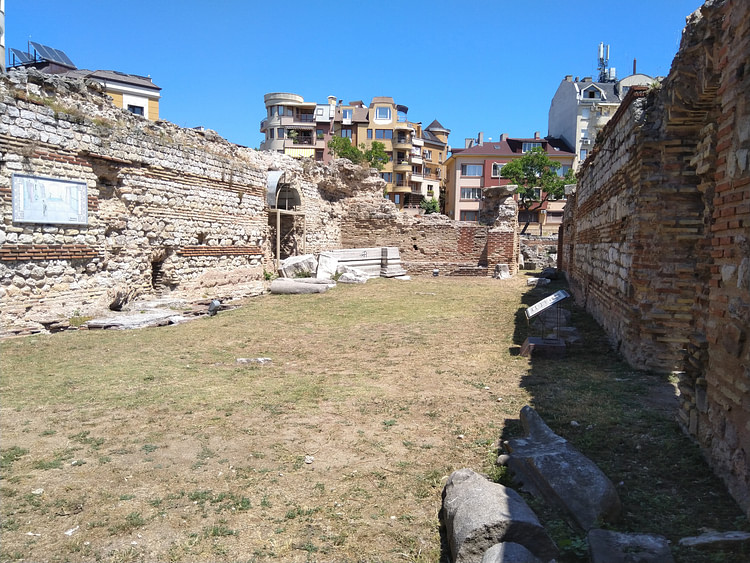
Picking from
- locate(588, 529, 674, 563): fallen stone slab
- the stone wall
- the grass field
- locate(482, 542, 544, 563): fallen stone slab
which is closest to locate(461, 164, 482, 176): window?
the stone wall

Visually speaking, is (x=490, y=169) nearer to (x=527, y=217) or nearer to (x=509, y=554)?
(x=527, y=217)

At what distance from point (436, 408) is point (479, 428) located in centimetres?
70

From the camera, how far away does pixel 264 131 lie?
203 ft

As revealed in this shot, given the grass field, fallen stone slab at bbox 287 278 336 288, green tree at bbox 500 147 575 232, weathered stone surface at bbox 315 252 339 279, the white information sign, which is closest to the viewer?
the grass field

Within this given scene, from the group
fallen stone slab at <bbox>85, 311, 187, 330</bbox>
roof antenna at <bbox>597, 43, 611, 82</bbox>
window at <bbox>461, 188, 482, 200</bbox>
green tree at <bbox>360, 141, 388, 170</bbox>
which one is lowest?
fallen stone slab at <bbox>85, 311, 187, 330</bbox>

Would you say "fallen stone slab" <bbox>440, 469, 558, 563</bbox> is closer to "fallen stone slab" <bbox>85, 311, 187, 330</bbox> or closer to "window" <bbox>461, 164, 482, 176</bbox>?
"fallen stone slab" <bbox>85, 311, 187, 330</bbox>

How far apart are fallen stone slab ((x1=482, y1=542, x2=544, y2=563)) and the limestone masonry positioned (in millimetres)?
9259

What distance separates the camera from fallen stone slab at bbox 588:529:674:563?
2547mm

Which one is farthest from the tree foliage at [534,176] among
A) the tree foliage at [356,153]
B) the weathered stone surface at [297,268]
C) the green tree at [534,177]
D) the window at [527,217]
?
the weathered stone surface at [297,268]

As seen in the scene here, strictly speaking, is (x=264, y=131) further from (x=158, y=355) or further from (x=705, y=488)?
(x=705, y=488)

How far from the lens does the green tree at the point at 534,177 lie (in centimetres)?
4791

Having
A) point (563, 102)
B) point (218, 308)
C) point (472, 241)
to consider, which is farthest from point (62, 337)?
point (563, 102)

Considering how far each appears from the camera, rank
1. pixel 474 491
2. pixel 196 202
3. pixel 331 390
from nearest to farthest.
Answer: pixel 474 491 → pixel 331 390 → pixel 196 202

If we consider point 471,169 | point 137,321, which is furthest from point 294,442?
point 471,169
